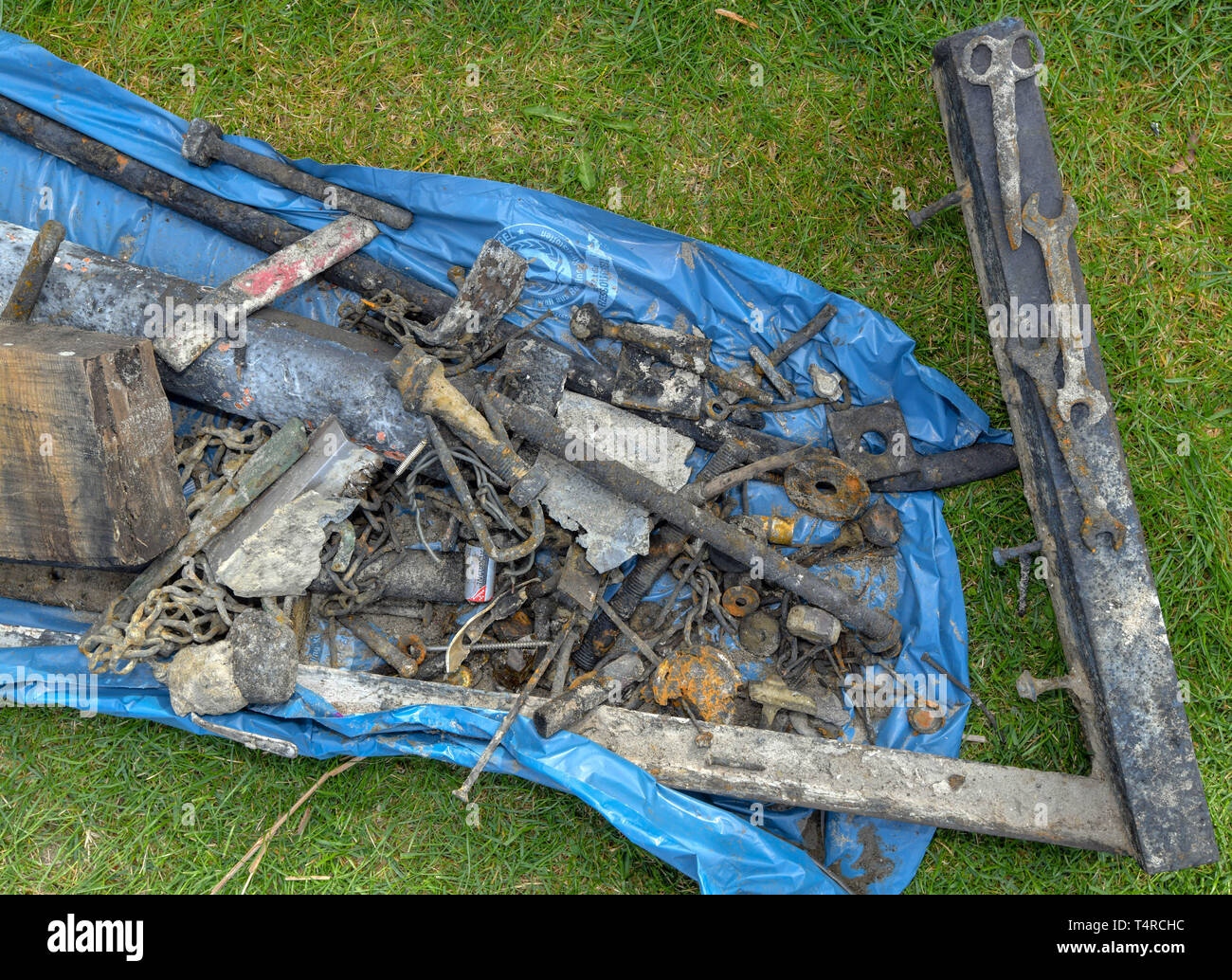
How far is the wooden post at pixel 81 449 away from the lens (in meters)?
2.97

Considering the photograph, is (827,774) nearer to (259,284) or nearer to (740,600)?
(740,600)

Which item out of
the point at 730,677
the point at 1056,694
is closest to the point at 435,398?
the point at 730,677

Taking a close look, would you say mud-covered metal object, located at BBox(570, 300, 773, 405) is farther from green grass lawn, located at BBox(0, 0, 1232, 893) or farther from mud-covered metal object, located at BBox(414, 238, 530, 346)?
green grass lawn, located at BBox(0, 0, 1232, 893)

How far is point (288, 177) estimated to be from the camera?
11.9ft

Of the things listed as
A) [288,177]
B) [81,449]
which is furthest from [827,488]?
[81,449]

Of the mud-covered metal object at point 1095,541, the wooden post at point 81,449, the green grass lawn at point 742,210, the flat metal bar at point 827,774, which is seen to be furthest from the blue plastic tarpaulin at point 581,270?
the wooden post at point 81,449

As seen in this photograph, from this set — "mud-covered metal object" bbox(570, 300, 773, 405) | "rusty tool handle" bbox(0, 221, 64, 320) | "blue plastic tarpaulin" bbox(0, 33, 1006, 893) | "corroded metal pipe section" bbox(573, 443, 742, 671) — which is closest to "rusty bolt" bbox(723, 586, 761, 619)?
"corroded metal pipe section" bbox(573, 443, 742, 671)

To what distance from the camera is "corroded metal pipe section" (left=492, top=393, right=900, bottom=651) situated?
3279 millimetres

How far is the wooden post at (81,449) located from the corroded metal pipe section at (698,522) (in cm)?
138

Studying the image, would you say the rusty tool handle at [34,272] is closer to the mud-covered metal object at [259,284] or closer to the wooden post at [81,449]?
the wooden post at [81,449]

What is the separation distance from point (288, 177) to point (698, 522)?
2.40m

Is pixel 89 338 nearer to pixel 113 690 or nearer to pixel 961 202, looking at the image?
pixel 113 690

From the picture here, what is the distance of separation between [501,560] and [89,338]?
1.80m

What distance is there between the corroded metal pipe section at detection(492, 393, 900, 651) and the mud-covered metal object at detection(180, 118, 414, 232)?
3.53 feet
